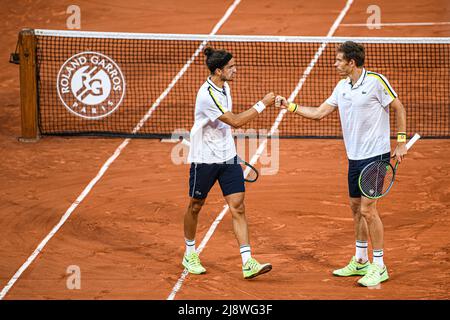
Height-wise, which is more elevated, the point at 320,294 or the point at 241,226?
the point at 241,226

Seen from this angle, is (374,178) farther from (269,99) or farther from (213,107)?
(213,107)

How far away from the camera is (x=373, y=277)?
9383 mm

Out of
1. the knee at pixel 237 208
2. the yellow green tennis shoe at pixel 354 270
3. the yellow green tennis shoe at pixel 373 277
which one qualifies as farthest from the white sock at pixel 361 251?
the knee at pixel 237 208

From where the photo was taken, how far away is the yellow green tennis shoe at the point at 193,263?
9.91 metres

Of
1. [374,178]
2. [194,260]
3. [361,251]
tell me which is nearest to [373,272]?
[361,251]

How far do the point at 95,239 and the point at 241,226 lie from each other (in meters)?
2.22

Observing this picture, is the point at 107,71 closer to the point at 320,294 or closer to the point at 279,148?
the point at 279,148

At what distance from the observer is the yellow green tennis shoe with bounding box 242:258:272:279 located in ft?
31.2

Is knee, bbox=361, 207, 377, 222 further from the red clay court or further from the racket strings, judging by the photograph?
the red clay court

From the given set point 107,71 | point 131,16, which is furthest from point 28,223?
point 131,16

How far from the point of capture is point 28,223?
37.9 ft

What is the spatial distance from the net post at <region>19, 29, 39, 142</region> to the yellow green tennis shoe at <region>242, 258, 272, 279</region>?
6.75 metres

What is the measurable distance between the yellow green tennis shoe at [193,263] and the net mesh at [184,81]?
5675mm
